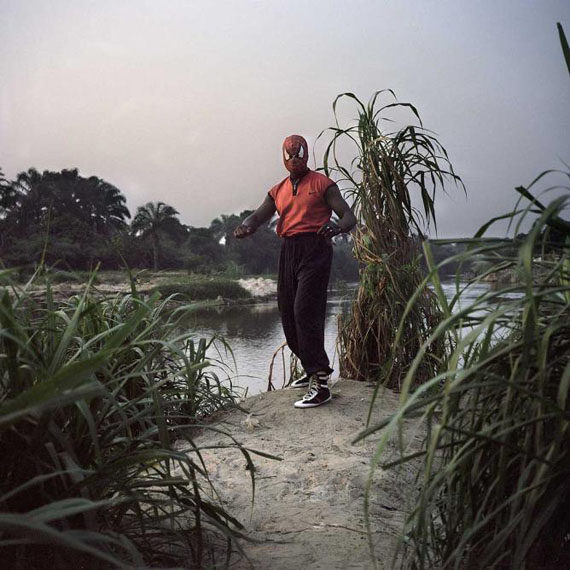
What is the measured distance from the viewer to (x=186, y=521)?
5.75 ft

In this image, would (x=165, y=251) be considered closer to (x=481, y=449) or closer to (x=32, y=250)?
(x=32, y=250)

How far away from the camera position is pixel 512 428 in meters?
1.05

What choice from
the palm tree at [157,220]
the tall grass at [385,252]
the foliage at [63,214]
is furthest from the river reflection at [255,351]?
the palm tree at [157,220]

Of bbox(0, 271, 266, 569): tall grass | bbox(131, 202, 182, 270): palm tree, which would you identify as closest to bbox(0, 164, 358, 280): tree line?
bbox(131, 202, 182, 270): palm tree

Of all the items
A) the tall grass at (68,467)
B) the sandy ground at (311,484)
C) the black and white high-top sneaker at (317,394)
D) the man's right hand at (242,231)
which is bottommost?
the sandy ground at (311,484)

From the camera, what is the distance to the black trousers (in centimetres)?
347

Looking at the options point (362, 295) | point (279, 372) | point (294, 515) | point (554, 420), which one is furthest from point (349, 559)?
point (279, 372)

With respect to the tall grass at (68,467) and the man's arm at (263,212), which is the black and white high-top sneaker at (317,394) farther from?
the tall grass at (68,467)

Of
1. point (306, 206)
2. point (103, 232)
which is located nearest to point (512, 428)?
point (306, 206)

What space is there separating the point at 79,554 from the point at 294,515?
85 cm

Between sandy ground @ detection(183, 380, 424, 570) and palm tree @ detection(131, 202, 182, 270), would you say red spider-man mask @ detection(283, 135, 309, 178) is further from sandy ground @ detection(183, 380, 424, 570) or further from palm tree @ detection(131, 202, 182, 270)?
palm tree @ detection(131, 202, 182, 270)

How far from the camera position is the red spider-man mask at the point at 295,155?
11.6ft

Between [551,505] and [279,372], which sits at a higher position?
[551,505]

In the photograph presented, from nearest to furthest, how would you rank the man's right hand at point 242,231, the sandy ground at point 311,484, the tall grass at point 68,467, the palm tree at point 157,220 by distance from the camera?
the tall grass at point 68,467 < the sandy ground at point 311,484 < the man's right hand at point 242,231 < the palm tree at point 157,220
